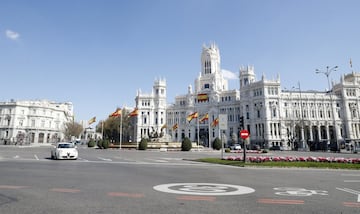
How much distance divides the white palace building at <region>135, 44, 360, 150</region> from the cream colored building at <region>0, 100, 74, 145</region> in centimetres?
3559

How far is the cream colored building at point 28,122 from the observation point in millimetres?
86000

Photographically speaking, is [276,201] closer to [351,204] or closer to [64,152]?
[351,204]

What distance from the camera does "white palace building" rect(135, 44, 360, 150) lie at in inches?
2997

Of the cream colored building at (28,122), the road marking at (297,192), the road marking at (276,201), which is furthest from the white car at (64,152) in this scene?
the cream colored building at (28,122)

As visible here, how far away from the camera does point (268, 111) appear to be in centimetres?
7794

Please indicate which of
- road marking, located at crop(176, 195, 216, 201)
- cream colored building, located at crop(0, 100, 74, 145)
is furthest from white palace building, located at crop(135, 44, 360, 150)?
road marking, located at crop(176, 195, 216, 201)

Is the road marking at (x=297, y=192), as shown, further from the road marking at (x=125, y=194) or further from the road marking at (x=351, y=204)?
the road marking at (x=125, y=194)

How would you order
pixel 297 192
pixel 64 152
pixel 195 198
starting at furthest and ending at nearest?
pixel 64 152 < pixel 297 192 < pixel 195 198

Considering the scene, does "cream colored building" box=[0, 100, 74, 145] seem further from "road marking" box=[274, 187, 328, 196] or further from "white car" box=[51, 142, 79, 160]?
"road marking" box=[274, 187, 328, 196]

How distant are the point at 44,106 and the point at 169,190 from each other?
10142 cm

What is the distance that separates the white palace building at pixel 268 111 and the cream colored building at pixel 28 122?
35.6m

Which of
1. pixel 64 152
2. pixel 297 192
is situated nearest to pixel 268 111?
pixel 64 152

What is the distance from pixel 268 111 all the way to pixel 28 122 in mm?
89633

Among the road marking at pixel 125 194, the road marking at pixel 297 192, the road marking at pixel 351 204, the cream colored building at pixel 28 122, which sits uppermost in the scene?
the cream colored building at pixel 28 122
